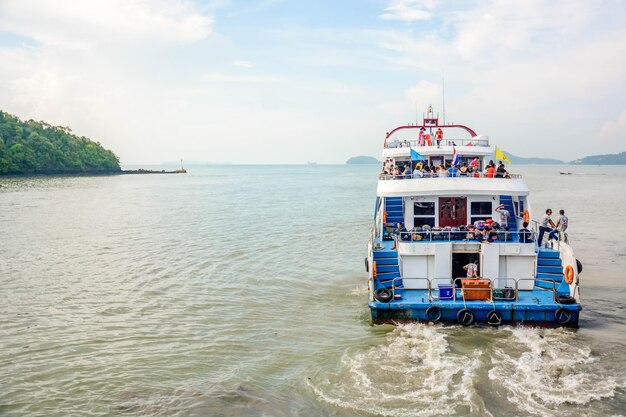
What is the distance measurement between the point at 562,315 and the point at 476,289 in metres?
2.53

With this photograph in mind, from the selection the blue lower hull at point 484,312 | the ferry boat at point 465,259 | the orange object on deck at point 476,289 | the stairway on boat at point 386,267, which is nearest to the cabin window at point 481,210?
the ferry boat at point 465,259

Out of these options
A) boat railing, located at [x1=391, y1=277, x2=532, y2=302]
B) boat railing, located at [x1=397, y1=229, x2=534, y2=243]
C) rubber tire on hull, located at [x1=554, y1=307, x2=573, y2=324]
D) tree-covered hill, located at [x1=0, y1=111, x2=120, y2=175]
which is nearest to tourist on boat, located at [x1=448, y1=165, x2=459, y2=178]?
boat railing, located at [x1=397, y1=229, x2=534, y2=243]

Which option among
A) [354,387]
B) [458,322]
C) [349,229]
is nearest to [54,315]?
[354,387]

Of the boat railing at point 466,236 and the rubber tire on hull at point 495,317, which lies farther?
the boat railing at point 466,236

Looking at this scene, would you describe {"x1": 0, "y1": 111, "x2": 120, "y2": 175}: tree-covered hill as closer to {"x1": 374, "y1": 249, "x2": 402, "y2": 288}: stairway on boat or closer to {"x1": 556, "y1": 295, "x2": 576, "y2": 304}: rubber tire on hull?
{"x1": 374, "y1": 249, "x2": 402, "y2": 288}: stairway on boat

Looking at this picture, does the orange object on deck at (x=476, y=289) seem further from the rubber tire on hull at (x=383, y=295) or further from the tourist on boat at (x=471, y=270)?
the rubber tire on hull at (x=383, y=295)

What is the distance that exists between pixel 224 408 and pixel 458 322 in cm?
772

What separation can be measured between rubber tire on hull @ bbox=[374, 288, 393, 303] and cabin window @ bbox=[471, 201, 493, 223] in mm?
5305

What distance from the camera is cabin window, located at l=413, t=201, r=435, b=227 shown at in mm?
20234

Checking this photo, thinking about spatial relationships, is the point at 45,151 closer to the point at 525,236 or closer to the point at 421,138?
the point at 421,138

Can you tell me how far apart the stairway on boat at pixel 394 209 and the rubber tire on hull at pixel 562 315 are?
6.70 meters

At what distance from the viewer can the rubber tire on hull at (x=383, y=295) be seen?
54.0 feet

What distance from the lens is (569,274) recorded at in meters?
16.8

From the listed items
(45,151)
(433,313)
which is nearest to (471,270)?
(433,313)
